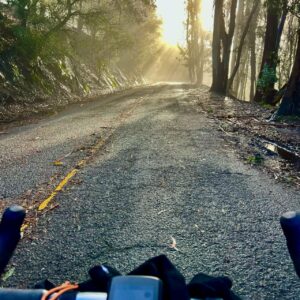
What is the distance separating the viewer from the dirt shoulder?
5832mm

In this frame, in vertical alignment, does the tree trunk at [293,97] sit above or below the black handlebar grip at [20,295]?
below

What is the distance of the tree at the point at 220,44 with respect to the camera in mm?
21141

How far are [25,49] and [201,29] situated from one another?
40319 millimetres

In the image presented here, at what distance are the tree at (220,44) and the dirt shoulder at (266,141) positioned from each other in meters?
10.8

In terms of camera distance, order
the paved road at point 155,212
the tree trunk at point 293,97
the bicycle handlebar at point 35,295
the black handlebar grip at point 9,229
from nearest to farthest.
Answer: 1. the bicycle handlebar at point 35,295
2. the black handlebar grip at point 9,229
3. the paved road at point 155,212
4. the tree trunk at point 293,97

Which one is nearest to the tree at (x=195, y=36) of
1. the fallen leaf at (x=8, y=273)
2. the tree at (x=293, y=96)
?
the tree at (x=293, y=96)

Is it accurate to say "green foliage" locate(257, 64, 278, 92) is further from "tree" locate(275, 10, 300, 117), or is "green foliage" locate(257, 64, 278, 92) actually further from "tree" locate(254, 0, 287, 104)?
"tree" locate(275, 10, 300, 117)

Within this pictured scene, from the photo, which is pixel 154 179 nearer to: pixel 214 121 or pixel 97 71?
pixel 214 121

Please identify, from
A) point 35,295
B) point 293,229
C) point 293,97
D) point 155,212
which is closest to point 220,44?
point 293,97

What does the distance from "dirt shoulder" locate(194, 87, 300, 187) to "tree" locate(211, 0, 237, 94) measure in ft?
35.6

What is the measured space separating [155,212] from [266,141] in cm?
505

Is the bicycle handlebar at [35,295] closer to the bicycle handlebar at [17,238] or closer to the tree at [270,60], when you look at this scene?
the bicycle handlebar at [17,238]

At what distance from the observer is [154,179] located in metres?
5.01

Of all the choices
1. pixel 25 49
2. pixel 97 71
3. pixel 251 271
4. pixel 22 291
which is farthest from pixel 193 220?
pixel 97 71
